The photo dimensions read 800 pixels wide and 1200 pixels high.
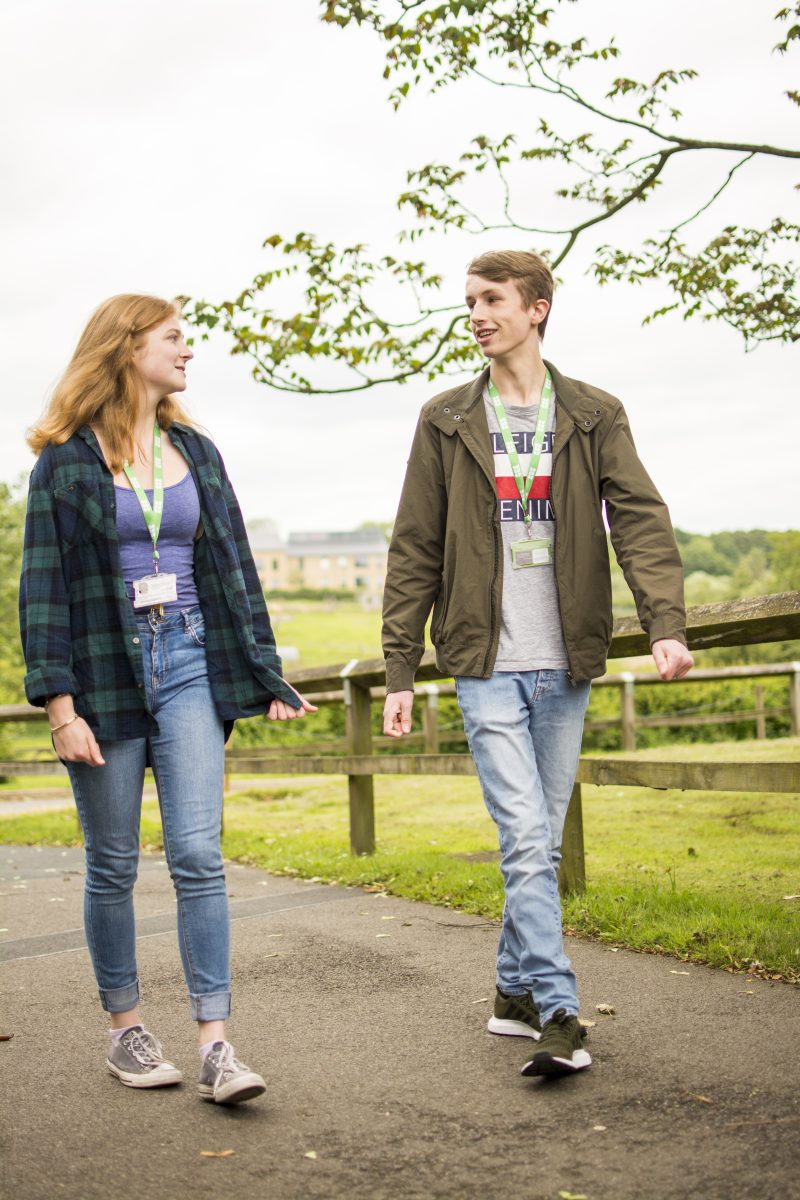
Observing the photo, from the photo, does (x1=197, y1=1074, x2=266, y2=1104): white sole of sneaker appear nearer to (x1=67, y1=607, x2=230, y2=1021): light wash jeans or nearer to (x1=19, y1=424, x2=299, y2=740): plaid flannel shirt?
(x1=67, y1=607, x2=230, y2=1021): light wash jeans

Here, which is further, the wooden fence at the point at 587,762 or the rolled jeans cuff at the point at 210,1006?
the wooden fence at the point at 587,762

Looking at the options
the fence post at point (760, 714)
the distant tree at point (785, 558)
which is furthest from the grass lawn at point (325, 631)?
the fence post at point (760, 714)

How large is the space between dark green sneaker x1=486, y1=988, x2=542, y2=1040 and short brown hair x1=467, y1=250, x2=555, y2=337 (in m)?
1.92

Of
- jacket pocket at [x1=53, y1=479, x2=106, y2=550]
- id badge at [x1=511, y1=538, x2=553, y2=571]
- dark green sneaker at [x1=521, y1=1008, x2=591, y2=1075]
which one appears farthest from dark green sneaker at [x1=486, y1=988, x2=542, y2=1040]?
jacket pocket at [x1=53, y1=479, x2=106, y2=550]

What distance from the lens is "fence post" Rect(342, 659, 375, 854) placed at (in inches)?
294

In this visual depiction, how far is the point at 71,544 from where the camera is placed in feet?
11.2

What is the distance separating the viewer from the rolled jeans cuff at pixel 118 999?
3.51m

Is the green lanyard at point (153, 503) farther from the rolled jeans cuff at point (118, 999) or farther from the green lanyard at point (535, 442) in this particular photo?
the rolled jeans cuff at point (118, 999)

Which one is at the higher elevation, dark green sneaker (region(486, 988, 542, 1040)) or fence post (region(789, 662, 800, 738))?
fence post (region(789, 662, 800, 738))

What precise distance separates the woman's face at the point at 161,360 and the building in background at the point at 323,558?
143422mm

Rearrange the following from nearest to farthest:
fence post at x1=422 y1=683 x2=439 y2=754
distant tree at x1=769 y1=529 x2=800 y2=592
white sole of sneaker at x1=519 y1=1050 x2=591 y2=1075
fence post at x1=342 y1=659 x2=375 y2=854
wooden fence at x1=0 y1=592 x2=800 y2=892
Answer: white sole of sneaker at x1=519 y1=1050 x2=591 y2=1075 < wooden fence at x1=0 y1=592 x2=800 y2=892 < fence post at x1=342 y1=659 x2=375 y2=854 < fence post at x1=422 y1=683 x2=439 y2=754 < distant tree at x1=769 y1=529 x2=800 y2=592

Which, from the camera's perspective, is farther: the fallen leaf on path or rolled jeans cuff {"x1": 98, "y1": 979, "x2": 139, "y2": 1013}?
rolled jeans cuff {"x1": 98, "y1": 979, "x2": 139, "y2": 1013}

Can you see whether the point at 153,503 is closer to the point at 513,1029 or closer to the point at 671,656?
the point at 671,656

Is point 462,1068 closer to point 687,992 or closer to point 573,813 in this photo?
point 687,992
